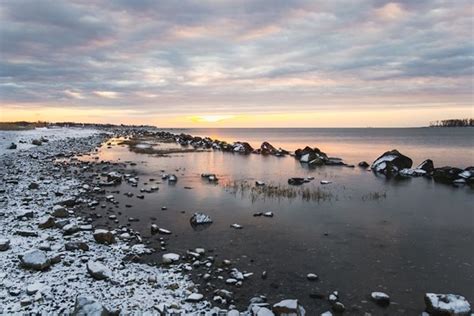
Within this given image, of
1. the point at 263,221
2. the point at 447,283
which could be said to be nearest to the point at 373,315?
the point at 447,283

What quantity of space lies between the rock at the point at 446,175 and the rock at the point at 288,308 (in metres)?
28.8

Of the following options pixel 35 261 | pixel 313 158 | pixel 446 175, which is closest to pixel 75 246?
pixel 35 261

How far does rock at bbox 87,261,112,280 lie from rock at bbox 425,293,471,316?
27.4 feet

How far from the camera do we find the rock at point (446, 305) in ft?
28.3

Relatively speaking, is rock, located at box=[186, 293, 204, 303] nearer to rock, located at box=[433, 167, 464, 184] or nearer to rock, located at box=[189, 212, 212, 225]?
rock, located at box=[189, 212, 212, 225]

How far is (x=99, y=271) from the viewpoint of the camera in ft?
32.3

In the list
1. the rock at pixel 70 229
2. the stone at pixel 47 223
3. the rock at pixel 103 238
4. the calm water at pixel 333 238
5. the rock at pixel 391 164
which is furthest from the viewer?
the rock at pixel 391 164

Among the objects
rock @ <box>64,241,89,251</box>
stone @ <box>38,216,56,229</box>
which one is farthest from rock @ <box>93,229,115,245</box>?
stone @ <box>38,216,56,229</box>

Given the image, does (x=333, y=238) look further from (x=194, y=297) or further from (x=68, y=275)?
(x=68, y=275)

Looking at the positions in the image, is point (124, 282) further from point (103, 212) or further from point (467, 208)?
point (467, 208)

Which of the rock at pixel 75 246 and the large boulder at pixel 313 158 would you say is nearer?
the rock at pixel 75 246

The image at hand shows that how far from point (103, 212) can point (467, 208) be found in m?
20.6

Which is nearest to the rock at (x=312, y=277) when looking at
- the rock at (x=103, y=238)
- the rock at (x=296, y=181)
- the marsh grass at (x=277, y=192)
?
the rock at (x=103, y=238)

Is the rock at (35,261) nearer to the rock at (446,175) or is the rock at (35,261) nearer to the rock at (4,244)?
the rock at (4,244)
